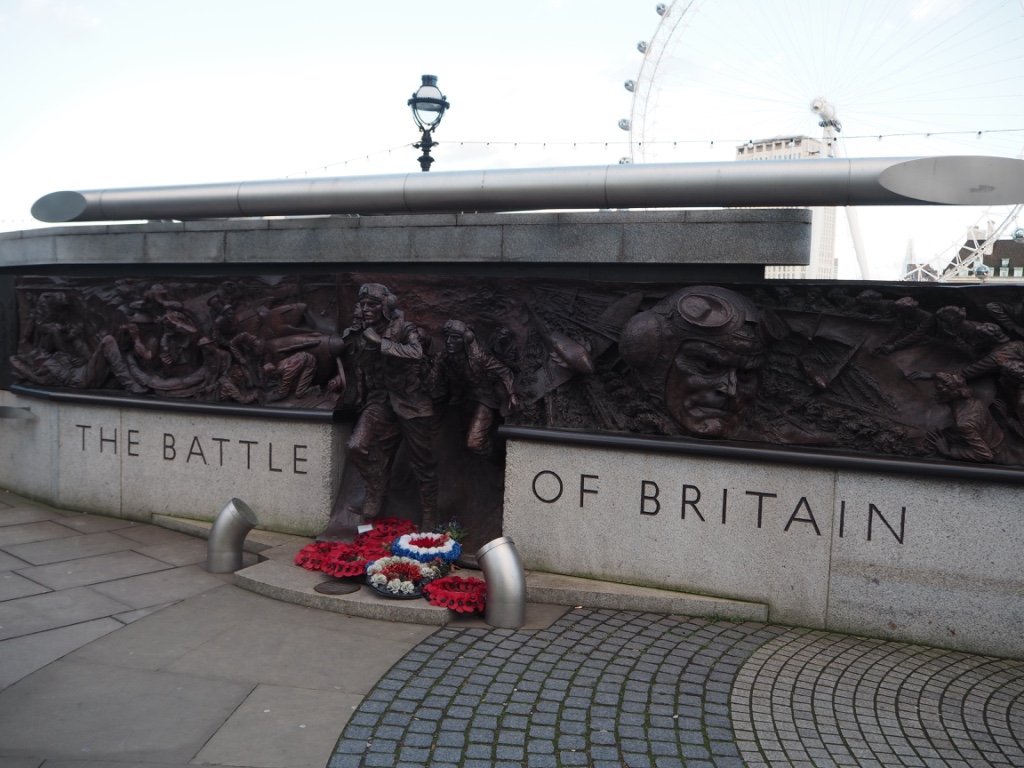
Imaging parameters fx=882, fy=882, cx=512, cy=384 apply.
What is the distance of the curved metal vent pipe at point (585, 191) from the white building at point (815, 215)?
9.91m

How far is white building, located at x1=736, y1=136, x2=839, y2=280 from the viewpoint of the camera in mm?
23250

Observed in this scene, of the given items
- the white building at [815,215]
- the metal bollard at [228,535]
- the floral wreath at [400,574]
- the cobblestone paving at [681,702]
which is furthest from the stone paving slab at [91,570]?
the white building at [815,215]

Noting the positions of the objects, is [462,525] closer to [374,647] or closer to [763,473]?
[374,647]

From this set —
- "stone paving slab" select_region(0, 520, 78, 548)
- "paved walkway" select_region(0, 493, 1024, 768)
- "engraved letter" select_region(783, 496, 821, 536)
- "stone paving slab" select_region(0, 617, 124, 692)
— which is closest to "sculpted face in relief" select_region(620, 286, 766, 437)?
"engraved letter" select_region(783, 496, 821, 536)

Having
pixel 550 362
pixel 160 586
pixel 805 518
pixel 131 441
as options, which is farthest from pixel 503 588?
pixel 131 441

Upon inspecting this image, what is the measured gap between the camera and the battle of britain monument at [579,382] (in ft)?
24.8

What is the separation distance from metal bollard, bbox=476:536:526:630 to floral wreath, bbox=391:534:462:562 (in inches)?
37.6

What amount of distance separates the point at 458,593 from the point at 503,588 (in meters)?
0.48

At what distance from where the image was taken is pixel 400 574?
8.12m

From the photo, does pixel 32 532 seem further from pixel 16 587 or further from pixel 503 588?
pixel 503 588

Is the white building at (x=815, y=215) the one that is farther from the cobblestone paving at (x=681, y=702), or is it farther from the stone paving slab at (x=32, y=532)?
the stone paving slab at (x=32, y=532)

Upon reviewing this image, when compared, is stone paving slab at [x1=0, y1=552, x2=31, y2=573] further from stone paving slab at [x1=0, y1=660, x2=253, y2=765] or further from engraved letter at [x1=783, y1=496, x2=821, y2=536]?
engraved letter at [x1=783, y1=496, x2=821, y2=536]

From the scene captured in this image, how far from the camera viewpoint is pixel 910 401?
7.66 metres

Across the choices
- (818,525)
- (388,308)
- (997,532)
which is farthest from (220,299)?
(997,532)
